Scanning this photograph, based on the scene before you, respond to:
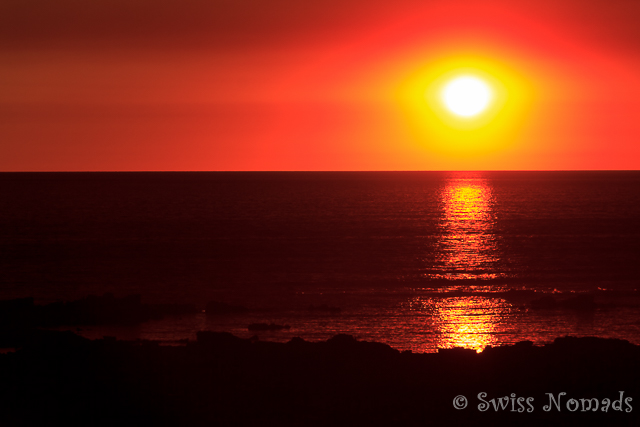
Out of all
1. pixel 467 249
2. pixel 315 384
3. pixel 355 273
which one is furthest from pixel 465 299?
pixel 467 249

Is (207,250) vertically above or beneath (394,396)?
above

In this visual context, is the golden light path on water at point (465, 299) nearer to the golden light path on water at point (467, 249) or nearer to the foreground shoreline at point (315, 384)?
the golden light path on water at point (467, 249)

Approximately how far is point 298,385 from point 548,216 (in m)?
89.6

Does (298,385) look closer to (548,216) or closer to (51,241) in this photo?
(51,241)

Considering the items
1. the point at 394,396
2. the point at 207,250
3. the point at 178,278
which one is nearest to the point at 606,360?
the point at 394,396

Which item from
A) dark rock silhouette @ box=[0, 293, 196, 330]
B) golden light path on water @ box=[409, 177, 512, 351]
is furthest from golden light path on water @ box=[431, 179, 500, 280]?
dark rock silhouette @ box=[0, 293, 196, 330]

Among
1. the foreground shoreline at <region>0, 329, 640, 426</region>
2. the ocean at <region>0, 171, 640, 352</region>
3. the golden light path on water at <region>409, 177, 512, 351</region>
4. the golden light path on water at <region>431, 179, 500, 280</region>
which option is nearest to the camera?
the foreground shoreline at <region>0, 329, 640, 426</region>

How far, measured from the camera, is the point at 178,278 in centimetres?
4094

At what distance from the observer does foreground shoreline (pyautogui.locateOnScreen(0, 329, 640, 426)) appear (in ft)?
46.7

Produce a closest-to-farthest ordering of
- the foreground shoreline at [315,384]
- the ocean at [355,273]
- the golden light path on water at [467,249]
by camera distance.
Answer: the foreground shoreline at [315,384] → the ocean at [355,273] → the golden light path on water at [467,249]

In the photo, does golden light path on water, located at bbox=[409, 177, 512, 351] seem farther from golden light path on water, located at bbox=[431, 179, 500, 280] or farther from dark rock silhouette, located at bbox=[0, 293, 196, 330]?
dark rock silhouette, located at bbox=[0, 293, 196, 330]

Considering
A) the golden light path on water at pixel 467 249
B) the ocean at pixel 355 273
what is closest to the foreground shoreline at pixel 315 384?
the ocean at pixel 355 273

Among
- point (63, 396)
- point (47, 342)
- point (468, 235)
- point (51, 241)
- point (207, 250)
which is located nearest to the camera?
point (63, 396)

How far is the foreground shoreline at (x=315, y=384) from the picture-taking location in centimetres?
1423
